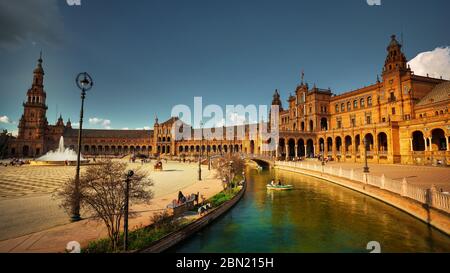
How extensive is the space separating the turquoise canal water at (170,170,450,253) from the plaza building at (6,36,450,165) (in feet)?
39.8

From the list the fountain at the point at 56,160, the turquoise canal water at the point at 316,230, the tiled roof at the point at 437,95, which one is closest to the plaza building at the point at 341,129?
the tiled roof at the point at 437,95

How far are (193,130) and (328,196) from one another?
324 feet

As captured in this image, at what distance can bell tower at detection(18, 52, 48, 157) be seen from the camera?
97.4 meters

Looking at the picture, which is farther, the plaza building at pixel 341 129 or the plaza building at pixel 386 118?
the plaza building at pixel 341 129

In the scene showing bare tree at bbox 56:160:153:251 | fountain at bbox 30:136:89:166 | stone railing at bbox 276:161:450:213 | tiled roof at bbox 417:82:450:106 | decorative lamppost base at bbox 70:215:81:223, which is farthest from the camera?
fountain at bbox 30:136:89:166

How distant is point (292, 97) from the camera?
7794cm

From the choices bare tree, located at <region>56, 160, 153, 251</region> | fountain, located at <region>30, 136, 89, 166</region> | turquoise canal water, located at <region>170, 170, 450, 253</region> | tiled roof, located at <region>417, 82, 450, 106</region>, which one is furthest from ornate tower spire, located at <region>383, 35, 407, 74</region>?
fountain, located at <region>30, 136, 89, 166</region>

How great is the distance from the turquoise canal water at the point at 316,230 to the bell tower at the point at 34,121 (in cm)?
11482

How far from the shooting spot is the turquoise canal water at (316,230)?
10.6 meters

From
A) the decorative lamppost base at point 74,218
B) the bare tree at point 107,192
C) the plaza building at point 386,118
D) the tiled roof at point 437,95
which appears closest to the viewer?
the bare tree at point 107,192

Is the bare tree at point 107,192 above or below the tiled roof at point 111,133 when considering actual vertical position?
below

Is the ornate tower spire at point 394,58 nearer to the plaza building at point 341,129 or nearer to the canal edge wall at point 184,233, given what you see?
the plaza building at point 341,129

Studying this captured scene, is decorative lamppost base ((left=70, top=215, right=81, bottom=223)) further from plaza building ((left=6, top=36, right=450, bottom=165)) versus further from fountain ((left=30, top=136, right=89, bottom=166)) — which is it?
fountain ((left=30, top=136, right=89, bottom=166))

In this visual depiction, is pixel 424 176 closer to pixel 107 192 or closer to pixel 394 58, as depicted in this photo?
pixel 107 192
